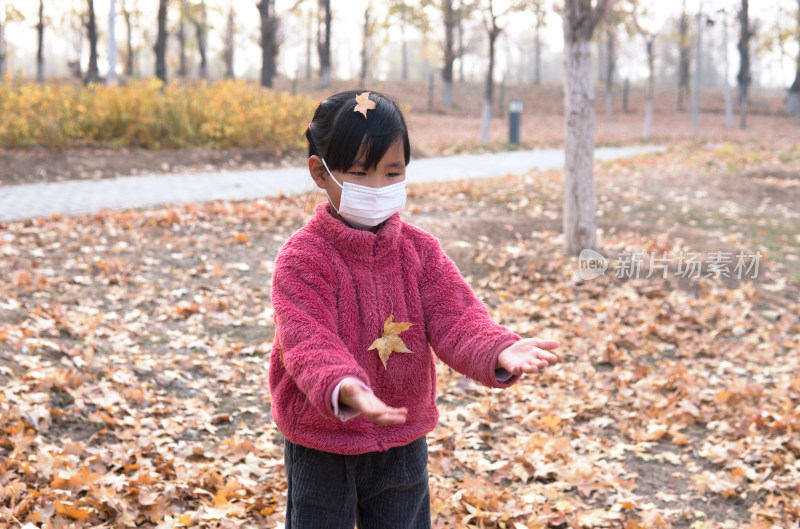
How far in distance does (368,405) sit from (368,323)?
0.35 metres

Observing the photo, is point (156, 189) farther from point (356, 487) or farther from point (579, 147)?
point (356, 487)

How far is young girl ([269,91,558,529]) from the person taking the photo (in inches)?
68.8

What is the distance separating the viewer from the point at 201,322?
221 inches

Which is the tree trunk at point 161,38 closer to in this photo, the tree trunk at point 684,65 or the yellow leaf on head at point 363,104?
the tree trunk at point 684,65

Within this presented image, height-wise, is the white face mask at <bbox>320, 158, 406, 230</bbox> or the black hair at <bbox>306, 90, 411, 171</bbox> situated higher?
the black hair at <bbox>306, 90, 411, 171</bbox>

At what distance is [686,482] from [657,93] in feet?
155

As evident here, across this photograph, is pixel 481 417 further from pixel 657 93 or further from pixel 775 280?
pixel 657 93

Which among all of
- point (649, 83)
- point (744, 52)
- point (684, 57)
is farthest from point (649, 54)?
point (684, 57)

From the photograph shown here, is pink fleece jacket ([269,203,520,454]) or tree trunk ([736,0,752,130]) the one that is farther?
tree trunk ([736,0,752,130])

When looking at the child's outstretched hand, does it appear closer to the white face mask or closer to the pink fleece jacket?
the pink fleece jacket

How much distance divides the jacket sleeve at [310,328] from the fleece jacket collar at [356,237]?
6 cm

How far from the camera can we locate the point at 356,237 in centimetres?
180

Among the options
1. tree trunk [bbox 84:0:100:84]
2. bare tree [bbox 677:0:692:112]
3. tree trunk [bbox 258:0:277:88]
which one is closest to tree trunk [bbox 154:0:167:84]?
tree trunk [bbox 84:0:100:84]

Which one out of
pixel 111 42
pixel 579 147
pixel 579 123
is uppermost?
pixel 111 42
